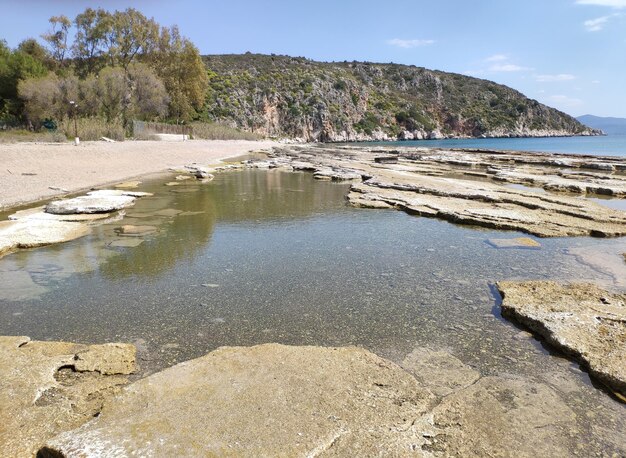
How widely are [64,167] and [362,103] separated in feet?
281

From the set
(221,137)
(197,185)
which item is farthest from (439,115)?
(197,185)

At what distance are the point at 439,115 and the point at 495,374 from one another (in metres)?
109

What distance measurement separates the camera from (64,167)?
15.3 metres

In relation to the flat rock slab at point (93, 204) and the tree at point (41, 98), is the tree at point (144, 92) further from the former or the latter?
the flat rock slab at point (93, 204)

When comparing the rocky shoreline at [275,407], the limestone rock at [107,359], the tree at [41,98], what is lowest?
the limestone rock at [107,359]

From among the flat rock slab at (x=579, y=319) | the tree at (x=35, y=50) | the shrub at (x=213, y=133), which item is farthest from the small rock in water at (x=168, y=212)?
the tree at (x=35, y=50)

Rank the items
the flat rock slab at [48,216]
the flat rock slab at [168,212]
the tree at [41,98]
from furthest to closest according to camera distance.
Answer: the tree at [41,98]
the flat rock slab at [168,212]
the flat rock slab at [48,216]

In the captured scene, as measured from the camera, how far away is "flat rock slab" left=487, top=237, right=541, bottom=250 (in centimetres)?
738

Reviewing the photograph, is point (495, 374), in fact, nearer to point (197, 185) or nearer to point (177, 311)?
point (177, 311)

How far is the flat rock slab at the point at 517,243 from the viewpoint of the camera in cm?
738

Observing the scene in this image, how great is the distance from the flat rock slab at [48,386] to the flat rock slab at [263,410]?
0.78 feet

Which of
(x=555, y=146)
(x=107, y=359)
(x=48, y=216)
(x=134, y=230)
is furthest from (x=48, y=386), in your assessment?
(x=555, y=146)

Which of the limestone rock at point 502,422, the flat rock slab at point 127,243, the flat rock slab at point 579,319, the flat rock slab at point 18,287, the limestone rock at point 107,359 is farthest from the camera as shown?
the flat rock slab at point 127,243

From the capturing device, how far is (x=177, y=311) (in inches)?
183
